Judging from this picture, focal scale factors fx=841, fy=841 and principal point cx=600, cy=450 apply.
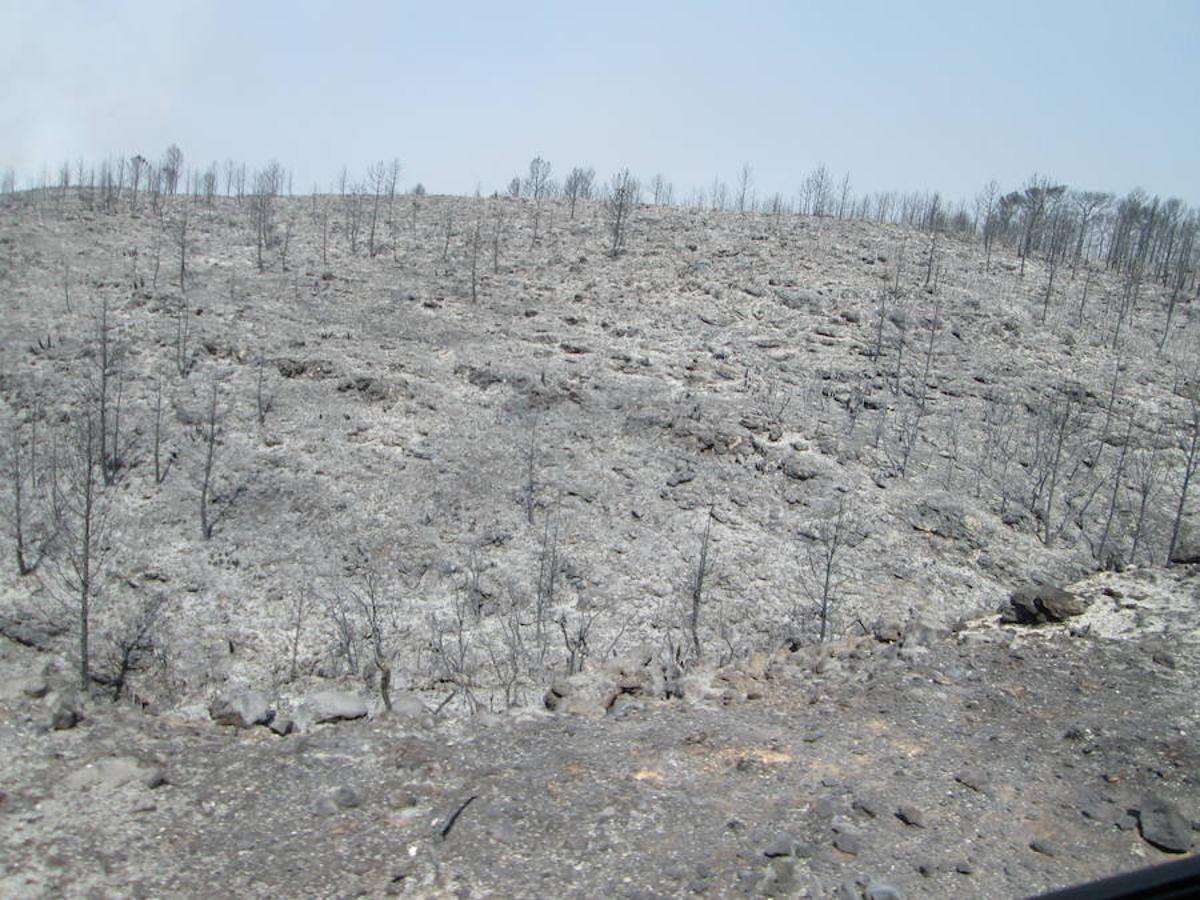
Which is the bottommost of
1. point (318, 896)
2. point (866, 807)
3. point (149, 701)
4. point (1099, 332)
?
point (149, 701)

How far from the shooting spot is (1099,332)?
34.7 m

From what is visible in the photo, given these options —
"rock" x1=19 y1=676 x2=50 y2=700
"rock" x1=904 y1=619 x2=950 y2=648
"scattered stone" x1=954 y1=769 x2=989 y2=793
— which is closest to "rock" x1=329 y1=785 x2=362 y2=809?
"rock" x1=19 y1=676 x2=50 y2=700

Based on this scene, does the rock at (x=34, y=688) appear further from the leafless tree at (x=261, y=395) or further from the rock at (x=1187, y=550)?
the rock at (x=1187, y=550)

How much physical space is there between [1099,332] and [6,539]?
3784 centimetres

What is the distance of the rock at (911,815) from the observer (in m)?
8.09

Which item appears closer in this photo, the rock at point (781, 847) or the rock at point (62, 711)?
the rock at point (781, 847)

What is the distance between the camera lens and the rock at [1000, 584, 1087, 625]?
531 inches

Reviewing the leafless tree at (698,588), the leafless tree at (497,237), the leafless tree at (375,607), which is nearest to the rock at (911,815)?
the leafless tree at (698,588)

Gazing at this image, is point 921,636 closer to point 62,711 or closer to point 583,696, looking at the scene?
point 583,696

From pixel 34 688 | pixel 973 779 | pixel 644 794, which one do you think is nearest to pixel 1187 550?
pixel 973 779

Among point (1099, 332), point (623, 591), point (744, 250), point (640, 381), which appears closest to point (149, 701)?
point (623, 591)

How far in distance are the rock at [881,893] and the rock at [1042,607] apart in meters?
7.97

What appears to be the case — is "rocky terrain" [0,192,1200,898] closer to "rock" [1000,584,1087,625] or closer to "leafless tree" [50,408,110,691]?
"rock" [1000,584,1087,625]

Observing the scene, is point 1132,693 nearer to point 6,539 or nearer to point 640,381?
point 640,381
